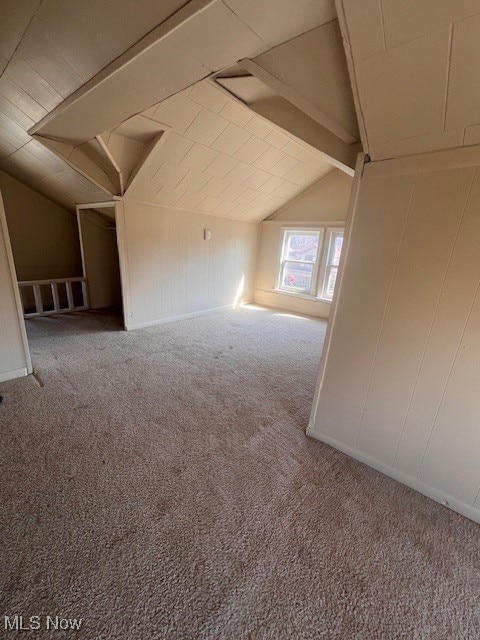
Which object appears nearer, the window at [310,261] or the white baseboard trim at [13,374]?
the white baseboard trim at [13,374]

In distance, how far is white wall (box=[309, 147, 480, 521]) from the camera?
1.21 metres

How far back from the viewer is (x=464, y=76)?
0.87 m

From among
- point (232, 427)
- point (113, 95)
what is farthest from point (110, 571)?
point (113, 95)

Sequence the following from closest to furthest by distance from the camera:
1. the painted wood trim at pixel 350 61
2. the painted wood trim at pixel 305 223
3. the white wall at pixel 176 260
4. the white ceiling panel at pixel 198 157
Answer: the painted wood trim at pixel 350 61 → the white ceiling panel at pixel 198 157 → the white wall at pixel 176 260 → the painted wood trim at pixel 305 223

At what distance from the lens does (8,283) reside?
2.23m

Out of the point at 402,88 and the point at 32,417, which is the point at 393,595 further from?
the point at 32,417

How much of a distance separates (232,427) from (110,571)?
1025mm

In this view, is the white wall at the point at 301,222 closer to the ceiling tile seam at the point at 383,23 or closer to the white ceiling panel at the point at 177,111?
the white ceiling panel at the point at 177,111

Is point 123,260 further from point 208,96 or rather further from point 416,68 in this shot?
point 416,68

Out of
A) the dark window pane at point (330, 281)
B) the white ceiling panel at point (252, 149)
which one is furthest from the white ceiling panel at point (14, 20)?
the dark window pane at point (330, 281)

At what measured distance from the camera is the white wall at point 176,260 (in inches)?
140

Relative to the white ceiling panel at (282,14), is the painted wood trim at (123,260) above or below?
below

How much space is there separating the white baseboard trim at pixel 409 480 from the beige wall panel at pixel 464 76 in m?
1.77

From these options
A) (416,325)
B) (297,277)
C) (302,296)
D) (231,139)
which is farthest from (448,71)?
(297,277)
